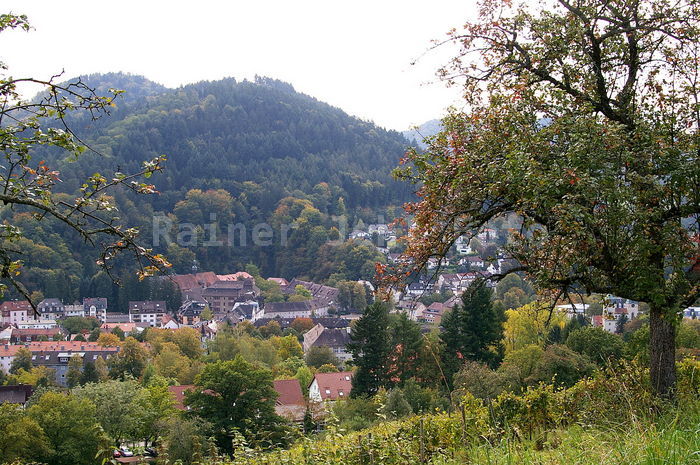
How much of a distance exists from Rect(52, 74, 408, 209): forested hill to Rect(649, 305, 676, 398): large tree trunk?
89.3m

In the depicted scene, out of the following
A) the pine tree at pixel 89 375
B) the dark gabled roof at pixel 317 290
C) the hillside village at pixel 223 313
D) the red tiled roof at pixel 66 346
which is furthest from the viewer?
the dark gabled roof at pixel 317 290

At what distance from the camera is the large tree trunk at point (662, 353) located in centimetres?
497

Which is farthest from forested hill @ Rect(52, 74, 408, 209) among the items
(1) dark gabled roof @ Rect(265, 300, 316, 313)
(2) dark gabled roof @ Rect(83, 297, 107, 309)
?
(1) dark gabled roof @ Rect(265, 300, 316, 313)

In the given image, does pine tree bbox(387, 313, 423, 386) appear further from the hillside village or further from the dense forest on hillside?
the dense forest on hillside

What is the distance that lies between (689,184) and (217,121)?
12011 cm

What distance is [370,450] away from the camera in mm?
3982

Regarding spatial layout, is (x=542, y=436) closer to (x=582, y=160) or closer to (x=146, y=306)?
(x=582, y=160)

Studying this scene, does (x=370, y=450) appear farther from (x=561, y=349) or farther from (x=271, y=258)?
(x=271, y=258)

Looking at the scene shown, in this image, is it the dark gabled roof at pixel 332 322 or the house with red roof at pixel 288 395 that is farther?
the dark gabled roof at pixel 332 322

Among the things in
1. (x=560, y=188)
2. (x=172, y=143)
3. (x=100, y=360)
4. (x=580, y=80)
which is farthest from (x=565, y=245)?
(x=172, y=143)

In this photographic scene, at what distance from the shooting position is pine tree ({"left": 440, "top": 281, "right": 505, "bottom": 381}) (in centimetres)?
2127

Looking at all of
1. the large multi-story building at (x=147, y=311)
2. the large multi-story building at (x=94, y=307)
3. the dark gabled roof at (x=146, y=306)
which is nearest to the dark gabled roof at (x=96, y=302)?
the large multi-story building at (x=94, y=307)

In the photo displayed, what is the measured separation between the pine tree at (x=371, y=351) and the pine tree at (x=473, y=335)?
85.8 inches

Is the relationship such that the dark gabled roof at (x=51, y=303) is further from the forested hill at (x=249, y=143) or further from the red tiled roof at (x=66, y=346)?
the forested hill at (x=249, y=143)
